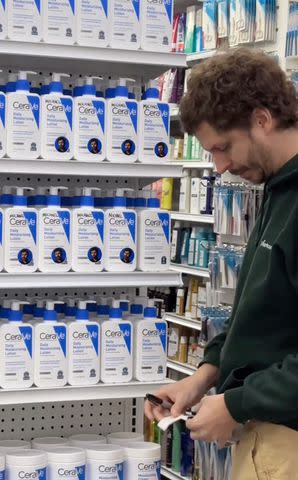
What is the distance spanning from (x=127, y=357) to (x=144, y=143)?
81 centimetres

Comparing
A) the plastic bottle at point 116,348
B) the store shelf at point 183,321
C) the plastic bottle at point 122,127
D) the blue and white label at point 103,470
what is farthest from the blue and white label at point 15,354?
the store shelf at point 183,321

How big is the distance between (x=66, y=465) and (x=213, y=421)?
116 centimetres

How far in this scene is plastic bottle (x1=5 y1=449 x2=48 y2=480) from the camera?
10.4 ft

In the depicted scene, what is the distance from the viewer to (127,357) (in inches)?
133

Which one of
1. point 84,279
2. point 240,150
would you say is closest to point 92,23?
point 84,279

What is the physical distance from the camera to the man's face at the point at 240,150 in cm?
224

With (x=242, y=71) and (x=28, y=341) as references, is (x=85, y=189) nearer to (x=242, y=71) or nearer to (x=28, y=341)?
(x=28, y=341)

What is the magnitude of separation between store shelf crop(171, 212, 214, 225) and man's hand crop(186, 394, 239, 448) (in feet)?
12.0

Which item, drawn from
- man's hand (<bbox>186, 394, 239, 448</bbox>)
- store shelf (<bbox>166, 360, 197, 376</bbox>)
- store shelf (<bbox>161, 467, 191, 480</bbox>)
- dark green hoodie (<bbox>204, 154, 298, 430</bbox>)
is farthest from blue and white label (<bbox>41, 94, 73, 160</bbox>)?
store shelf (<bbox>161, 467, 191, 480</bbox>)

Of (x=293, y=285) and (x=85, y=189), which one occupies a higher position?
(x=85, y=189)

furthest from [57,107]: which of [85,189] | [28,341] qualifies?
[28,341]

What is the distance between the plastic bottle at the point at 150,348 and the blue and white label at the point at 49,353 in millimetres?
296

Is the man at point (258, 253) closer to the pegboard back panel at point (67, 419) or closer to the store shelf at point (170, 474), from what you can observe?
the pegboard back panel at point (67, 419)

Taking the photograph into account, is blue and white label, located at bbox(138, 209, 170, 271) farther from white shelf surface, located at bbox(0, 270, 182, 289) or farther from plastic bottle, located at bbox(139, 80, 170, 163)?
plastic bottle, located at bbox(139, 80, 170, 163)
